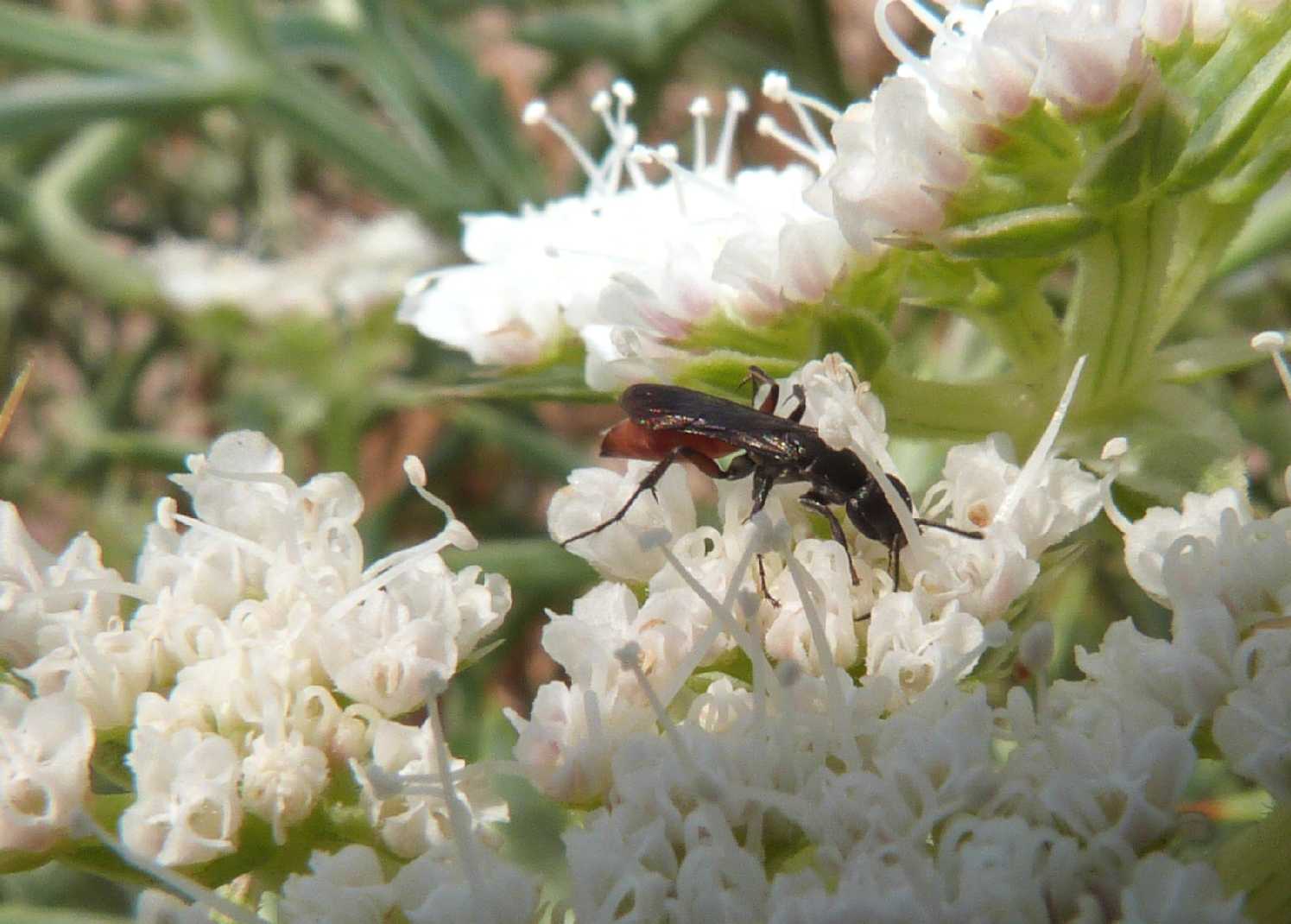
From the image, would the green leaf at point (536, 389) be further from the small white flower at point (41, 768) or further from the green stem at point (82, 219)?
the green stem at point (82, 219)

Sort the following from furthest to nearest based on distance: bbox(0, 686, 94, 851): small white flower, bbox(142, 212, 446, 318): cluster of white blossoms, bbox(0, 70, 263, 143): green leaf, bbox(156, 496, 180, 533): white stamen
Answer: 1. bbox(142, 212, 446, 318): cluster of white blossoms
2. bbox(0, 70, 263, 143): green leaf
3. bbox(156, 496, 180, 533): white stamen
4. bbox(0, 686, 94, 851): small white flower

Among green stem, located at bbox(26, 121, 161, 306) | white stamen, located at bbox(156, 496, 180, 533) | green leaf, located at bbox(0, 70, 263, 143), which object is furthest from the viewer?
green stem, located at bbox(26, 121, 161, 306)

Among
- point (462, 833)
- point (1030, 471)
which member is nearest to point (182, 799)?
point (462, 833)

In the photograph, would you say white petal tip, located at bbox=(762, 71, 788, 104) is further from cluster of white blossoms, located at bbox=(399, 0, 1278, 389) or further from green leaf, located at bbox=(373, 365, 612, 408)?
green leaf, located at bbox=(373, 365, 612, 408)

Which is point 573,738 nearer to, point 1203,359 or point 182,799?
point 182,799

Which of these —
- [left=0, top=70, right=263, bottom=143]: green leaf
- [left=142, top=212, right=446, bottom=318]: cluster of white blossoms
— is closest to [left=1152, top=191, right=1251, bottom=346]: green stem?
[left=0, top=70, right=263, bottom=143]: green leaf

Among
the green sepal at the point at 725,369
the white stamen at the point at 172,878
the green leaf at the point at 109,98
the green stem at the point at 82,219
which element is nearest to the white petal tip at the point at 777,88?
the green sepal at the point at 725,369

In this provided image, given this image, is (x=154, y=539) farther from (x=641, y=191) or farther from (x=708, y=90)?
(x=708, y=90)
